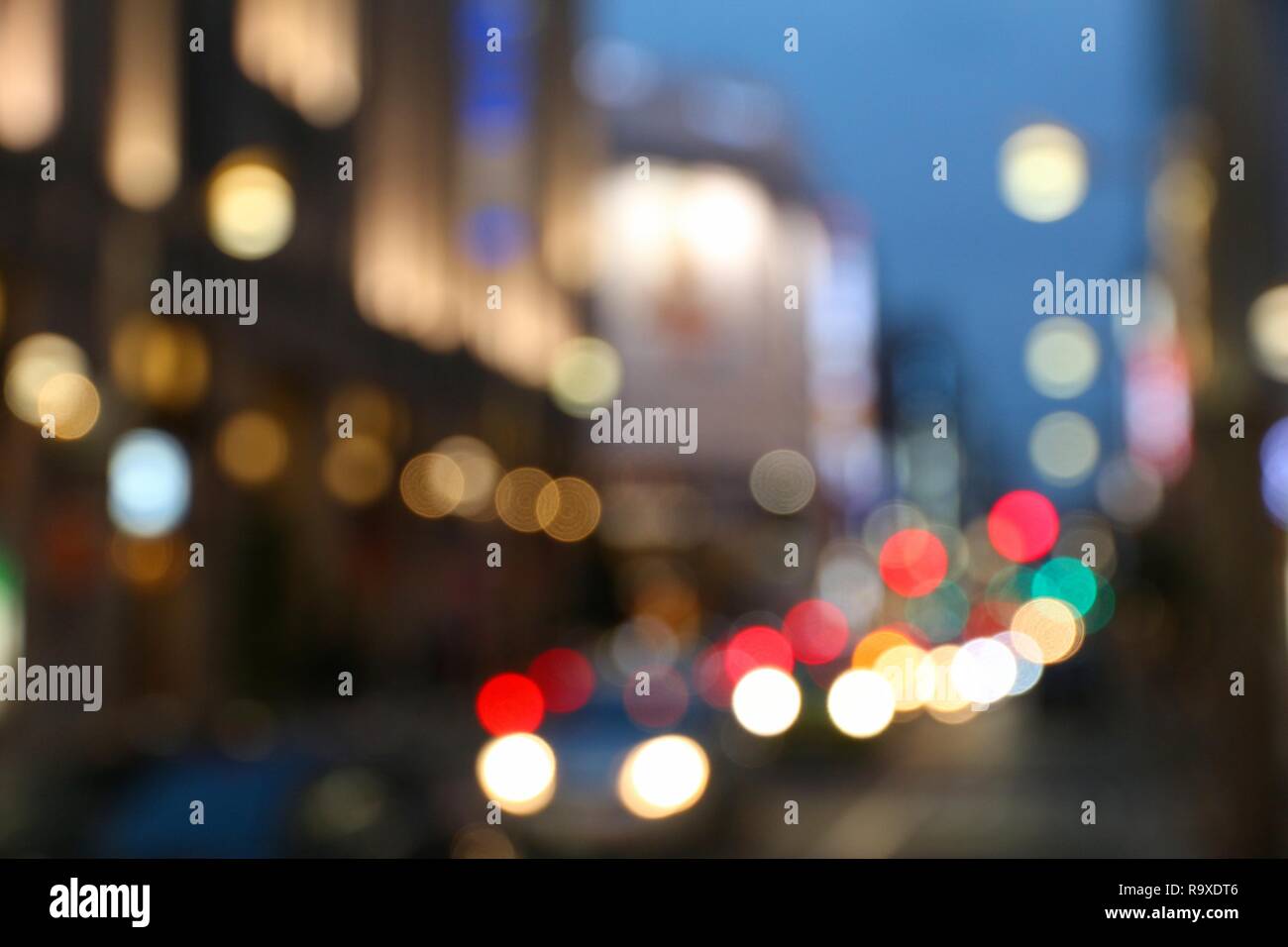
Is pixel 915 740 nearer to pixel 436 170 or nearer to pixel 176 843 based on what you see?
pixel 436 170

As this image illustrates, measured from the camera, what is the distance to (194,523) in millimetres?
16719

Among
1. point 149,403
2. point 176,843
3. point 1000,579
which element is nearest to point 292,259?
point 149,403

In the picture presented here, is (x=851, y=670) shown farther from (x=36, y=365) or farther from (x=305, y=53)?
(x=36, y=365)

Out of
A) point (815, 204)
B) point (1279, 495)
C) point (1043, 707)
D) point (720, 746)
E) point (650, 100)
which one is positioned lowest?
point (1043, 707)

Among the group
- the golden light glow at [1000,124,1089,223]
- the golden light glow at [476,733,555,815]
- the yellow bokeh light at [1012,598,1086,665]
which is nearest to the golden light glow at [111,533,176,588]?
the golden light glow at [476,733,555,815]

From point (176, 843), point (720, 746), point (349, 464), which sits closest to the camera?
point (176, 843)

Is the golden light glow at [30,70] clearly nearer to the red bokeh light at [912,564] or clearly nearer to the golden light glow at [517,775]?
the golden light glow at [517,775]

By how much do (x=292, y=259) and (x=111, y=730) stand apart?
590 cm

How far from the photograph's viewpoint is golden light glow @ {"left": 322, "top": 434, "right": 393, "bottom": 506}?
19250 millimetres

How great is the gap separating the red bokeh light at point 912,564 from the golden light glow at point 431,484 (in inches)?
1193

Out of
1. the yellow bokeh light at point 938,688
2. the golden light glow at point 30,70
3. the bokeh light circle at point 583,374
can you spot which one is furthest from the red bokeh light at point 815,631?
the golden light glow at point 30,70

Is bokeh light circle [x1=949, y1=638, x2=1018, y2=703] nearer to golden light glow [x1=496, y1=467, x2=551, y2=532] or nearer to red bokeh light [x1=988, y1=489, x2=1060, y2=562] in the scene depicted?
red bokeh light [x1=988, y1=489, x2=1060, y2=562]

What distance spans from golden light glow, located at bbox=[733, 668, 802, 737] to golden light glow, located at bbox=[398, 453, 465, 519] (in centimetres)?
520

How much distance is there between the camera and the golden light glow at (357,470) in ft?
63.2
